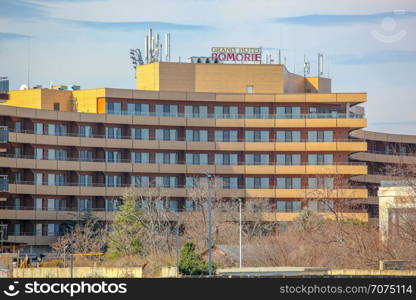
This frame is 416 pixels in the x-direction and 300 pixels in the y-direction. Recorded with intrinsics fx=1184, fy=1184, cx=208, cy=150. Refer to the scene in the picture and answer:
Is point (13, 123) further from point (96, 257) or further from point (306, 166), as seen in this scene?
point (306, 166)

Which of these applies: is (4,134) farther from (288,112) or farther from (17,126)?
(288,112)

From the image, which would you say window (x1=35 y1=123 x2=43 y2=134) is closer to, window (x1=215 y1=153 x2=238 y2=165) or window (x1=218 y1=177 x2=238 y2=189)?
window (x1=215 y1=153 x2=238 y2=165)

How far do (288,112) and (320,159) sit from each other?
770 cm

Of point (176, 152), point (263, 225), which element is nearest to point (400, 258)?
point (263, 225)

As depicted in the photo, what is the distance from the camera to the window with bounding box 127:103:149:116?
513 feet

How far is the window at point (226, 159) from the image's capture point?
522ft

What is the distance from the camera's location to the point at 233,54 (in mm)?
163500

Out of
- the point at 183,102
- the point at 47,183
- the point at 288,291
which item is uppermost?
the point at 183,102

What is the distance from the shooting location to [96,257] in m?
130

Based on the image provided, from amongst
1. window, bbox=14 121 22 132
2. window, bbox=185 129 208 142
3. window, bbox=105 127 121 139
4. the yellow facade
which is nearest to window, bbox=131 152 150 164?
window, bbox=105 127 121 139

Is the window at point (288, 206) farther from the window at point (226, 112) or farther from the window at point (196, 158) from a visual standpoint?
the window at point (226, 112)

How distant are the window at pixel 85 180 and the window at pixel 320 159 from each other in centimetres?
2941

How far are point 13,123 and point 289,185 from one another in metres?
37.8

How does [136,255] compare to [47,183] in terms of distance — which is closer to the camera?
[136,255]
